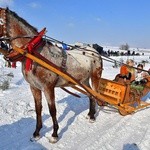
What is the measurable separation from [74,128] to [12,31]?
262 cm

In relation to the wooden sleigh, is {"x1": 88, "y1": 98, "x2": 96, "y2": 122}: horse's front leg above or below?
below

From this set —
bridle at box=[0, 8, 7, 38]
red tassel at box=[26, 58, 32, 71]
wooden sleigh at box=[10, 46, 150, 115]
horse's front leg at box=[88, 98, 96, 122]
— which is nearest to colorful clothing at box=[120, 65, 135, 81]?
wooden sleigh at box=[10, 46, 150, 115]

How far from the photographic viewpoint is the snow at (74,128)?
6.06 m

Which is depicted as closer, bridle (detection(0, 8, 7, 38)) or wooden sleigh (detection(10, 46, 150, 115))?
bridle (detection(0, 8, 7, 38))

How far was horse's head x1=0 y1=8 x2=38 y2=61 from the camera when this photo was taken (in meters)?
5.82

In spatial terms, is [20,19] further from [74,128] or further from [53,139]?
[74,128]

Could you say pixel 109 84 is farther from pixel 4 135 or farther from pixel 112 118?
pixel 4 135

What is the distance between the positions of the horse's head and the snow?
1.77 metres

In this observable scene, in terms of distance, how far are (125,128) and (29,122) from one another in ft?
7.29

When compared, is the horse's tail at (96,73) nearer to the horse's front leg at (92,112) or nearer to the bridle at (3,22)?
the horse's front leg at (92,112)

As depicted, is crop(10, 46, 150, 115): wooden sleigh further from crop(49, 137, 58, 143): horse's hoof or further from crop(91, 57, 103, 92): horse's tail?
crop(49, 137, 58, 143): horse's hoof

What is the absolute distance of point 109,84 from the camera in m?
8.12

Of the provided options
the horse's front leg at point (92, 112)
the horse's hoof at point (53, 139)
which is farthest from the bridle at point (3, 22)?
the horse's front leg at point (92, 112)

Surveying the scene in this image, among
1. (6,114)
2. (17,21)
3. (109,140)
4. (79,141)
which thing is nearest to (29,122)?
(6,114)
